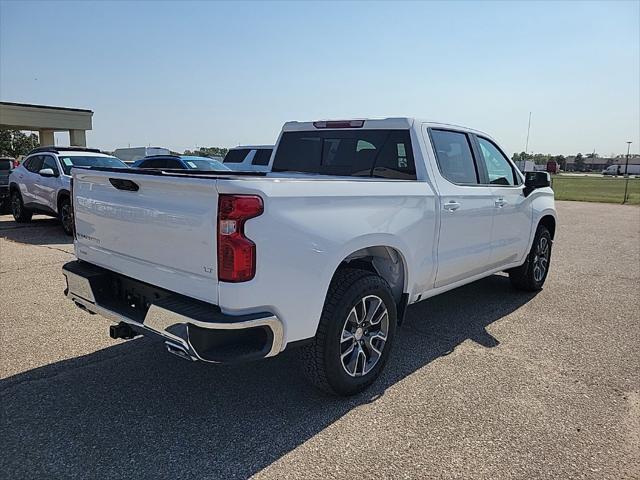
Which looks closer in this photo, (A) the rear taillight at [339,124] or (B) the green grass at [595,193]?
(A) the rear taillight at [339,124]

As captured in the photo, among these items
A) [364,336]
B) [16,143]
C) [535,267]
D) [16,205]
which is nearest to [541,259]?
[535,267]

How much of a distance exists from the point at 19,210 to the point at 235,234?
12064 millimetres

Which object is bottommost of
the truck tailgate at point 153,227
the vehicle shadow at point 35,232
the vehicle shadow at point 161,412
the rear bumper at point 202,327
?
the vehicle shadow at point 161,412

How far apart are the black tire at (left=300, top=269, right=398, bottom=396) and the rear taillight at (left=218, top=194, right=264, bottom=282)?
2.57 ft

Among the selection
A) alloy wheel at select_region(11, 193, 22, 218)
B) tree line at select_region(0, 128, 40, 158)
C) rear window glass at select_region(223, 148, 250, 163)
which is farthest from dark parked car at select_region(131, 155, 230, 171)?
tree line at select_region(0, 128, 40, 158)

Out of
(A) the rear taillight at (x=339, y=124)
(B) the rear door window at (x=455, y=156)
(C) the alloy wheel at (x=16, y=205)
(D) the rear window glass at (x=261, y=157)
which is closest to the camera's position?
(B) the rear door window at (x=455, y=156)

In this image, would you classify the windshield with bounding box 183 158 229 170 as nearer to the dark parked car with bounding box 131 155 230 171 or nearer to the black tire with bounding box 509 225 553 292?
the dark parked car with bounding box 131 155 230 171

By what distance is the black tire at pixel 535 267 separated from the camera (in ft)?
20.2

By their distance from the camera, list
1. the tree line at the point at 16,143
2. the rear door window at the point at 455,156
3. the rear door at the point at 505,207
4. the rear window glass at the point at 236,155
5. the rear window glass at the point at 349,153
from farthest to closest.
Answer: the tree line at the point at 16,143
the rear window glass at the point at 236,155
the rear door at the point at 505,207
the rear door window at the point at 455,156
the rear window glass at the point at 349,153

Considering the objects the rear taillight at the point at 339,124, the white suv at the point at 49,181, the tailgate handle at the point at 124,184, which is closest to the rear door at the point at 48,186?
the white suv at the point at 49,181

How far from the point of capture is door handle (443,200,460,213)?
4.20 metres

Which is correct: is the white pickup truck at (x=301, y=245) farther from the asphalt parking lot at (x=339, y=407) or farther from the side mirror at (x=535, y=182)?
the side mirror at (x=535, y=182)

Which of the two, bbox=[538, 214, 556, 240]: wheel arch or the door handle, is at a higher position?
the door handle

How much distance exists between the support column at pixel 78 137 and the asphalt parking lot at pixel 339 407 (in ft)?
85.5
